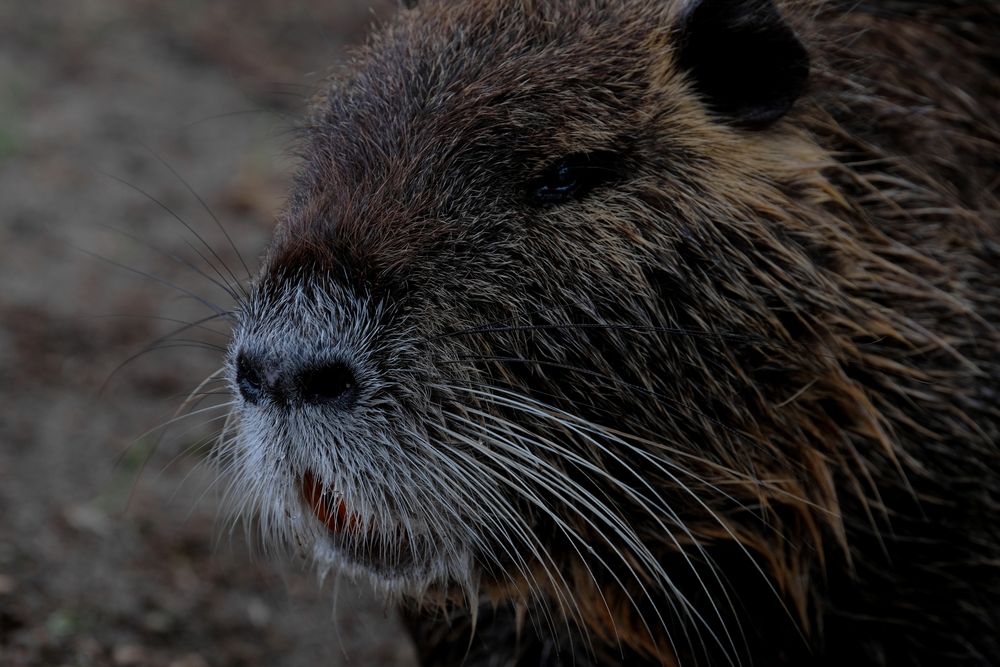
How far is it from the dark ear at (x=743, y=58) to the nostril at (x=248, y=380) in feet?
3.67

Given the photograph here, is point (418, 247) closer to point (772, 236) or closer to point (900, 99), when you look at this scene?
point (772, 236)

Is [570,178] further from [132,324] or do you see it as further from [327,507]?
[132,324]

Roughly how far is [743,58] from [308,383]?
1.16 metres

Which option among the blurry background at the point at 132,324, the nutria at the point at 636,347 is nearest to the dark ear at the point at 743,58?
the nutria at the point at 636,347

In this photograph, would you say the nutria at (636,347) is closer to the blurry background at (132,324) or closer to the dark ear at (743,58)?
the dark ear at (743,58)

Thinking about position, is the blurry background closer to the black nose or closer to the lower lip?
the lower lip

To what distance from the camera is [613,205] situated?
8.00 feet

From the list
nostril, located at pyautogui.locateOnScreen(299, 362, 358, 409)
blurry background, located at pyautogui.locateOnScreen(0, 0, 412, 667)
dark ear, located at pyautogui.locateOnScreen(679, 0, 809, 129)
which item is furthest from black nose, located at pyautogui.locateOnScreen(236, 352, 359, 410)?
dark ear, located at pyautogui.locateOnScreen(679, 0, 809, 129)

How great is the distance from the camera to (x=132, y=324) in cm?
514

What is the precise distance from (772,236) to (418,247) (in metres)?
0.74

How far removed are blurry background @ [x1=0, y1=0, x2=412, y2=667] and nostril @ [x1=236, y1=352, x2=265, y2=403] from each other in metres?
0.44

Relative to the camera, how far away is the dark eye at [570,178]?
2.43 metres

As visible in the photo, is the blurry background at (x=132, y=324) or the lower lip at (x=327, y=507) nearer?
the lower lip at (x=327, y=507)

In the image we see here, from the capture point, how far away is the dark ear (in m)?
2.48
